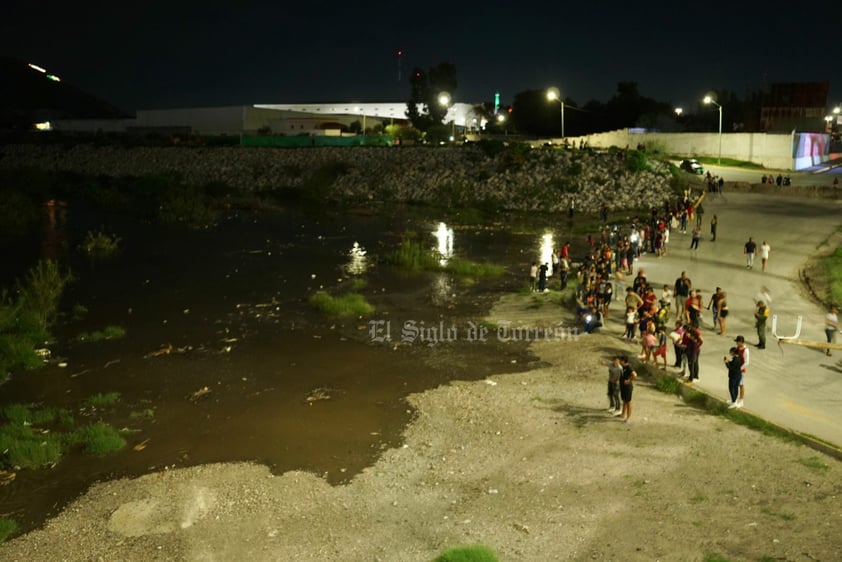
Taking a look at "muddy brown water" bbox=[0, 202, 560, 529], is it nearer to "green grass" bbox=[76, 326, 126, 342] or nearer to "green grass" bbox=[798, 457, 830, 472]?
"green grass" bbox=[76, 326, 126, 342]

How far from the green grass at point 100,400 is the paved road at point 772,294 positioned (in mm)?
12088

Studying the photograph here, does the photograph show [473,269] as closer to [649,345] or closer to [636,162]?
[649,345]

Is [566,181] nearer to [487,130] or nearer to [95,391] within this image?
[95,391]

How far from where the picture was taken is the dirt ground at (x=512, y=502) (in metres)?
9.80

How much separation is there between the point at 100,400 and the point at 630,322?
12.2 m

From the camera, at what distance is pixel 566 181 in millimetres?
49500

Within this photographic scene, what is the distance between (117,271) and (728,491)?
83.4 ft

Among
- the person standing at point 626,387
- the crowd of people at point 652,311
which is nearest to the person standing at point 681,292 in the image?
the crowd of people at point 652,311

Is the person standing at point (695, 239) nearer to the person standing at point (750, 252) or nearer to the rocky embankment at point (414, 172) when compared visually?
the person standing at point (750, 252)

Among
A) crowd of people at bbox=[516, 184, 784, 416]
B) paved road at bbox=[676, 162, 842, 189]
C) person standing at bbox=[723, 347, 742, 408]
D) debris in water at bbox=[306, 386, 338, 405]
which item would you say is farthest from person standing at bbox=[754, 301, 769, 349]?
paved road at bbox=[676, 162, 842, 189]

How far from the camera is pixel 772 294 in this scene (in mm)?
21766

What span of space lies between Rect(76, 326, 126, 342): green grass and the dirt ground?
9265 mm

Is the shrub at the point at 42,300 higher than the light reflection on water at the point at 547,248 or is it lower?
lower

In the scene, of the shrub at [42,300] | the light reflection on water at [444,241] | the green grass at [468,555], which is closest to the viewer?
the green grass at [468,555]
